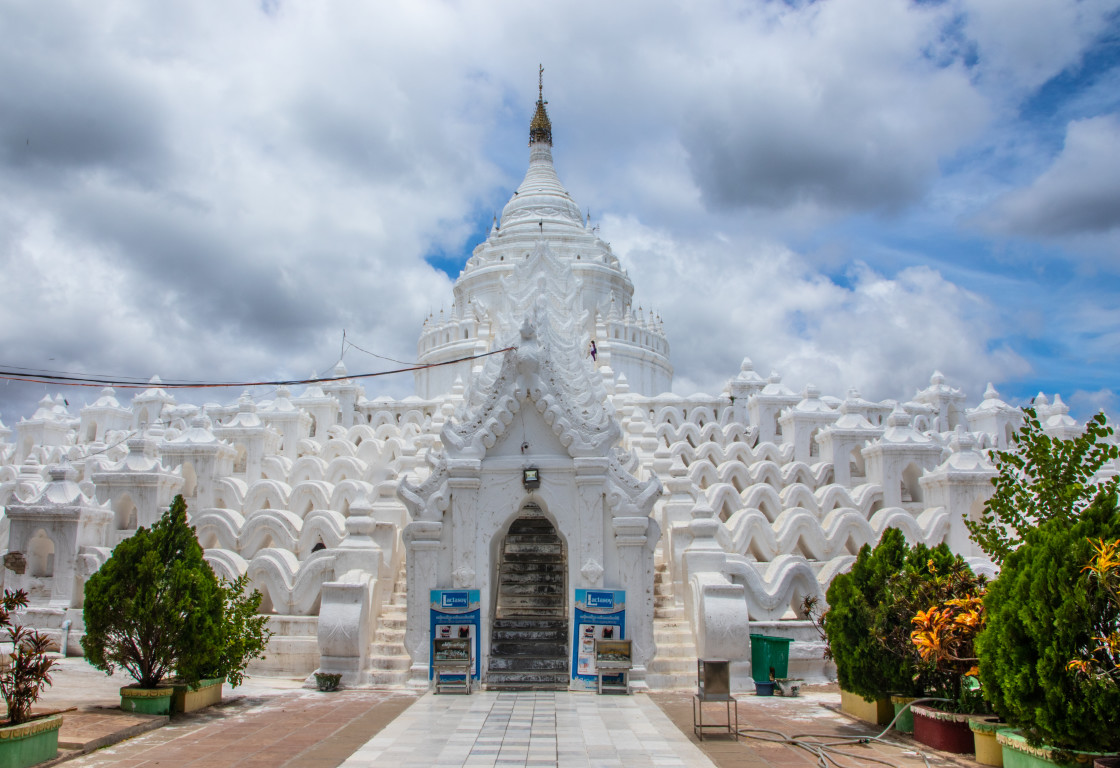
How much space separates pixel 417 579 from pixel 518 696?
2.54 metres

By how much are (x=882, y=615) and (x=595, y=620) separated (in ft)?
14.3

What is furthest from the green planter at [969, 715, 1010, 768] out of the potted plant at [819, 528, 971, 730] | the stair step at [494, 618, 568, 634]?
the stair step at [494, 618, 568, 634]

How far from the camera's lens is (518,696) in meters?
12.6

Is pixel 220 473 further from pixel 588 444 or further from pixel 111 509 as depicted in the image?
pixel 588 444

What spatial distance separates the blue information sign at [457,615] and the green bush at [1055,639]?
24.3 feet

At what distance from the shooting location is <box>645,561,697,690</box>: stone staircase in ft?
44.5

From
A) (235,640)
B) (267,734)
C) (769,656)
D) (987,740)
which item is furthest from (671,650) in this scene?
(235,640)

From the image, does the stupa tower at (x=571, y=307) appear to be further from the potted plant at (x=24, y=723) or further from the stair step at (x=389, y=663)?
the potted plant at (x=24, y=723)

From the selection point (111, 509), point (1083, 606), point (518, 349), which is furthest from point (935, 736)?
point (111, 509)

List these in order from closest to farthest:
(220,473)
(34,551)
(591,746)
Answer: (591,746) → (34,551) → (220,473)

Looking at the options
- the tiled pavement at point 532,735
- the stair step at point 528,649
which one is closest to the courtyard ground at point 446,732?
the tiled pavement at point 532,735

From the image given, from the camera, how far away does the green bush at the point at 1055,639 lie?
692 centimetres

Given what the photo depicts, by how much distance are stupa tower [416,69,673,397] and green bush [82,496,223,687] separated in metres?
18.2

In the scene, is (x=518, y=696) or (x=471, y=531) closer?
(x=518, y=696)
